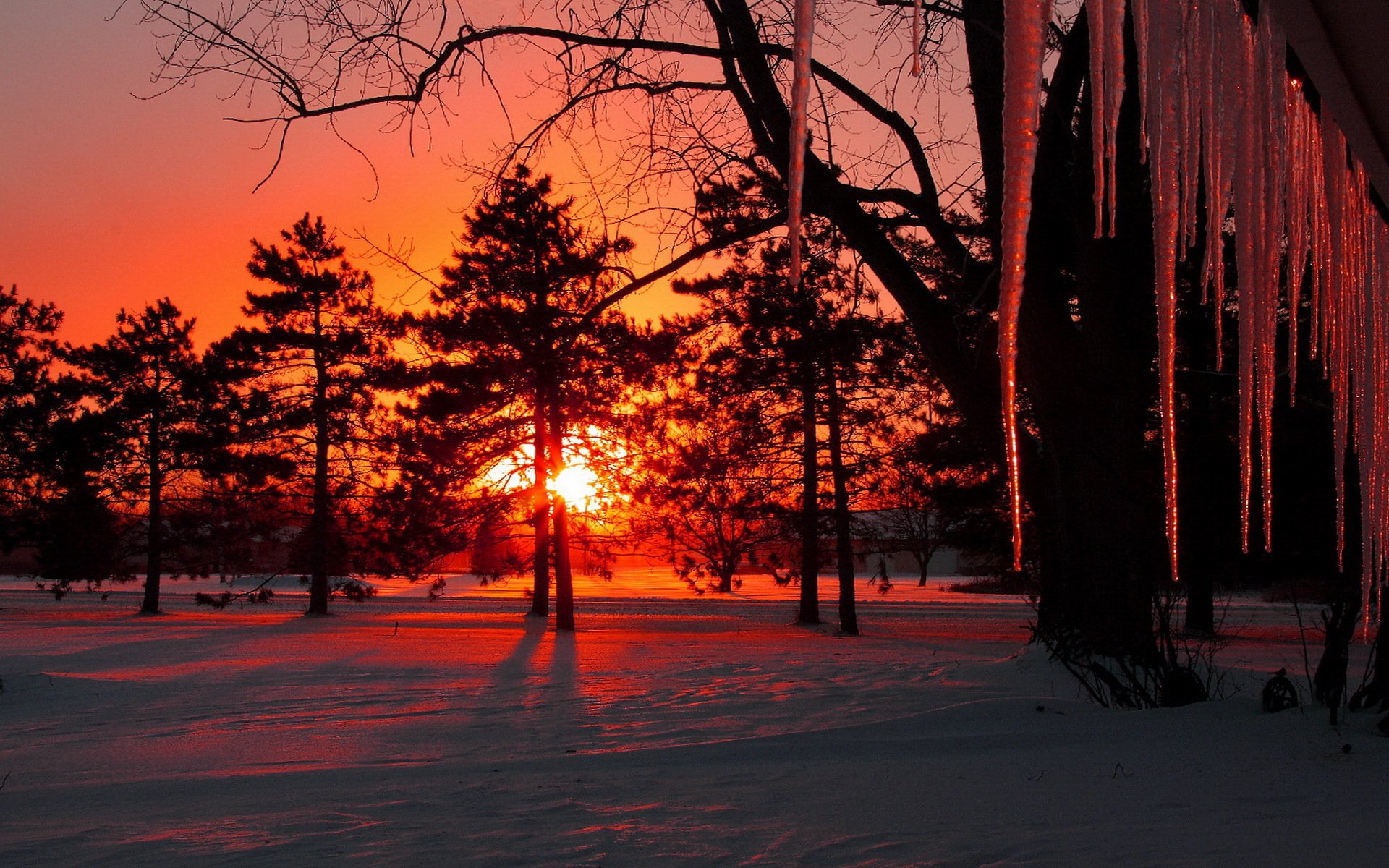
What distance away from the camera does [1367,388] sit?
205 centimetres

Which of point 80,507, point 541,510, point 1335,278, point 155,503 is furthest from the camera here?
point 80,507

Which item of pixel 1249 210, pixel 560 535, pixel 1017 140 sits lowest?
pixel 560 535

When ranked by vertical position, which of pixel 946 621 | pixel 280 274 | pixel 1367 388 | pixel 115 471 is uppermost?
pixel 280 274

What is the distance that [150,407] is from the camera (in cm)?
2983

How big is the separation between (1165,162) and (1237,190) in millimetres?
236

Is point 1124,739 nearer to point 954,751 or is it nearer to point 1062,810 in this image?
point 954,751

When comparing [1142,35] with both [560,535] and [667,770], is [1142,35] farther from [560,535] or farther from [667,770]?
[560,535]

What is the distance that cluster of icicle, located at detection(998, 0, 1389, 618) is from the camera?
1064 millimetres

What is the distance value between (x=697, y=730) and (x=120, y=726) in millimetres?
4555

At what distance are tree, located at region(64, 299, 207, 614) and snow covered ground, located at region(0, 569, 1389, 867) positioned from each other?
63.8ft

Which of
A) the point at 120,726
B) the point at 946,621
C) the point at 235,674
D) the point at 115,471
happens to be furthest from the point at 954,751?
the point at 115,471

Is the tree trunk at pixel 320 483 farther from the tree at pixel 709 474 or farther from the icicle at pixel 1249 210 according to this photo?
the icicle at pixel 1249 210

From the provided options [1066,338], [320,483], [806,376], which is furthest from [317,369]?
[1066,338]

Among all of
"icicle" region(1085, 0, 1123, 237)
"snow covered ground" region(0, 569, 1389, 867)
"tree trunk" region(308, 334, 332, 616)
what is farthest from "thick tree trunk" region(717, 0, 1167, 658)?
"tree trunk" region(308, 334, 332, 616)
